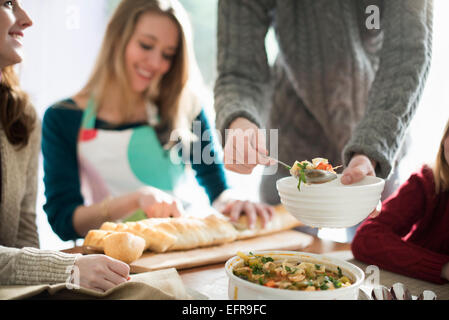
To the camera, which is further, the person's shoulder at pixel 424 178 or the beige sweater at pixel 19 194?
the beige sweater at pixel 19 194

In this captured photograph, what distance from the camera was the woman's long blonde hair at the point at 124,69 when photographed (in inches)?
75.1

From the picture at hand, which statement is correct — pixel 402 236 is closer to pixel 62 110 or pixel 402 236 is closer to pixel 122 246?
pixel 122 246

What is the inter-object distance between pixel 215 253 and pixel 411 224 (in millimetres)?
599

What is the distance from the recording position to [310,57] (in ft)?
4.84

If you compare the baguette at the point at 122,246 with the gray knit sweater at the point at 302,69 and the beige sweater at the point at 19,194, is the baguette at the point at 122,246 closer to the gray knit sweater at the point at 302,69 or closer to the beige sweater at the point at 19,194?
the beige sweater at the point at 19,194

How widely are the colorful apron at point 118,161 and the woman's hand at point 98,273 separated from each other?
3.66 feet

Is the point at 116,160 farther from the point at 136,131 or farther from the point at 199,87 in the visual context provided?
the point at 199,87

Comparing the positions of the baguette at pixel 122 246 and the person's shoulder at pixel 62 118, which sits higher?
the person's shoulder at pixel 62 118

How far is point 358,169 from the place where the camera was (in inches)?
34.0

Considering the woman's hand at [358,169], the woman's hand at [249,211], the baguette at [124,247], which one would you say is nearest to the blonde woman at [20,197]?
the baguette at [124,247]

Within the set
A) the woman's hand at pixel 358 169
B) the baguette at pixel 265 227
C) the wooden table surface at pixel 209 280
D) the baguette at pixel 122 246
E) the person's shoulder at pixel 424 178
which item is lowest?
the baguette at pixel 265 227

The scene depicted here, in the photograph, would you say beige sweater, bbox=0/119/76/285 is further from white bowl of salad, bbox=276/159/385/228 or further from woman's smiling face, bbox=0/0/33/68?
white bowl of salad, bbox=276/159/385/228

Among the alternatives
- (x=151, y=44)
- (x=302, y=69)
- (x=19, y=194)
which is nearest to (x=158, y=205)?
(x=19, y=194)

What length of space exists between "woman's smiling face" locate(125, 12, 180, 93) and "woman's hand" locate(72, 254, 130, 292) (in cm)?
123
